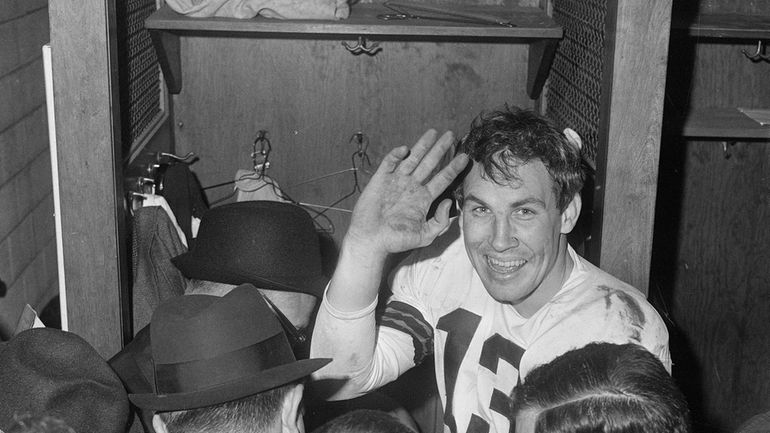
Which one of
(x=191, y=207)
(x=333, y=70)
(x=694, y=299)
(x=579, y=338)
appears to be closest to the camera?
(x=579, y=338)

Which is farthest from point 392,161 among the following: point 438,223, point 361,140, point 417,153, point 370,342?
Result: point 361,140

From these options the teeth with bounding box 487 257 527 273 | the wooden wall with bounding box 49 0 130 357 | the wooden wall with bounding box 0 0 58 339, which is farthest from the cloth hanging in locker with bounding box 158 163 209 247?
the teeth with bounding box 487 257 527 273

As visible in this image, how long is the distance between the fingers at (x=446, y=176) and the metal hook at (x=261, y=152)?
1402 millimetres

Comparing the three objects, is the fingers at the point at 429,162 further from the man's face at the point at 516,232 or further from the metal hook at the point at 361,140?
the metal hook at the point at 361,140

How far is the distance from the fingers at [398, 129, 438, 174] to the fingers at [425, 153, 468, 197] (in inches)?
2.1

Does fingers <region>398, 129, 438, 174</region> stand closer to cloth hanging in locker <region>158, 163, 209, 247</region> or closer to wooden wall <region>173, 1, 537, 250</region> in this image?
cloth hanging in locker <region>158, 163, 209, 247</region>

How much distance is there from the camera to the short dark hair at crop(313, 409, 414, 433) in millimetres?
1312

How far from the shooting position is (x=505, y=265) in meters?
1.92

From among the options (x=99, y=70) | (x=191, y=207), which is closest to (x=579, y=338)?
(x=99, y=70)

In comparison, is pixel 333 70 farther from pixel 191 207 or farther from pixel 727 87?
pixel 727 87

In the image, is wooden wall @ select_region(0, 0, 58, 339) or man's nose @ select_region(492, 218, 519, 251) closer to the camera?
man's nose @ select_region(492, 218, 519, 251)

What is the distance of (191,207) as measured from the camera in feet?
9.23

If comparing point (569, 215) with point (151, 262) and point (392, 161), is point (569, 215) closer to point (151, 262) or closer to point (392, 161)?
point (392, 161)

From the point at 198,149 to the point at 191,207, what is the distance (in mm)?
473
